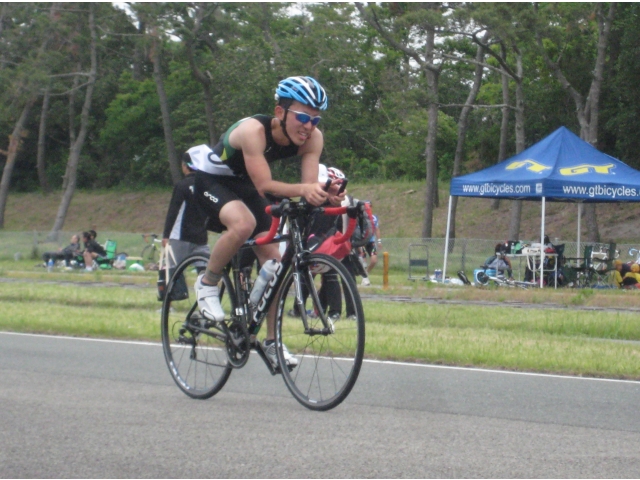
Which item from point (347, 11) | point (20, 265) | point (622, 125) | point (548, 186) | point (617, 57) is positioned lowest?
point (20, 265)

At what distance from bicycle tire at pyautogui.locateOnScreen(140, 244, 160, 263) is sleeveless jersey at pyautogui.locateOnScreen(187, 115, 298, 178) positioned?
26.4m

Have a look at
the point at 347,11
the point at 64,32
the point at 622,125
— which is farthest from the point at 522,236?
the point at 64,32

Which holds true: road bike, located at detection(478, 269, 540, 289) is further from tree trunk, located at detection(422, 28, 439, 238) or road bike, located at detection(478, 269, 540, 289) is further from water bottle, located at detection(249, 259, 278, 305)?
water bottle, located at detection(249, 259, 278, 305)

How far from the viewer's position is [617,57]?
41500 millimetres

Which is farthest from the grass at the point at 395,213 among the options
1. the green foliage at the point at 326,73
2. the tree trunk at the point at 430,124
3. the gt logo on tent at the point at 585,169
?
the gt logo on tent at the point at 585,169

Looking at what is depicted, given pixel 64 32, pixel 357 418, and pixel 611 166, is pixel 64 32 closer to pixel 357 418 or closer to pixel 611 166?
pixel 611 166

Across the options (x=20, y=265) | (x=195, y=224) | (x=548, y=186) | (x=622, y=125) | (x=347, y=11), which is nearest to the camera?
(x=195, y=224)

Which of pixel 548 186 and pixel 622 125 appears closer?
pixel 548 186

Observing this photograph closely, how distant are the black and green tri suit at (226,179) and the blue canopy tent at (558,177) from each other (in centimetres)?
1510

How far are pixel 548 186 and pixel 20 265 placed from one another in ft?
61.7

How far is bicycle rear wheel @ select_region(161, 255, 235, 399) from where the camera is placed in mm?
6703

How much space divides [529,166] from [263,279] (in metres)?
16.2

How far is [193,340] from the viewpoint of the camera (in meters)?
6.99

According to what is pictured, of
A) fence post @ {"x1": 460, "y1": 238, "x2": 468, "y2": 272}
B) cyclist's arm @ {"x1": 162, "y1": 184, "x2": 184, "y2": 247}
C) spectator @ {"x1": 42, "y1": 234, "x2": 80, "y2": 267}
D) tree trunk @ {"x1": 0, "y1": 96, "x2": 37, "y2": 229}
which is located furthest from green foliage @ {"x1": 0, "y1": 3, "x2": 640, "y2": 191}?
cyclist's arm @ {"x1": 162, "y1": 184, "x2": 184, "y2": 247}
